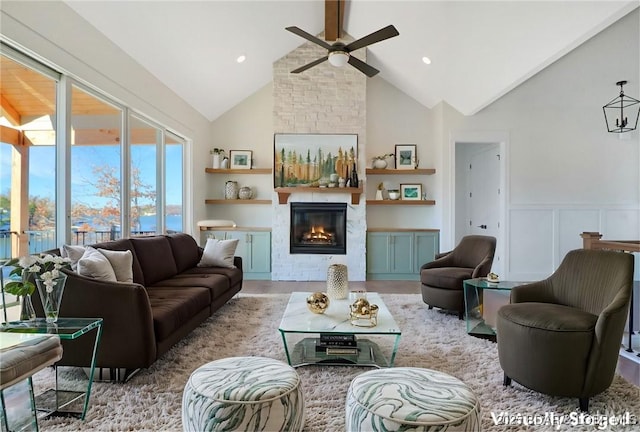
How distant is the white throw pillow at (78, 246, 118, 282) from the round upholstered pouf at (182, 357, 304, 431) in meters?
1.28

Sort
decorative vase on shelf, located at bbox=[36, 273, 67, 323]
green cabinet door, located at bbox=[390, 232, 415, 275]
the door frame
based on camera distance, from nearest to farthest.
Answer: decorative vase on shelf, located at bbox=[36, 273, 67, 323] → the door frame → green cabinet door, located at bbox=[390, 232, 415, 275]

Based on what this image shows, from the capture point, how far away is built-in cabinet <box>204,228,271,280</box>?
6199 mm

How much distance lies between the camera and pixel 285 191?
5.96m

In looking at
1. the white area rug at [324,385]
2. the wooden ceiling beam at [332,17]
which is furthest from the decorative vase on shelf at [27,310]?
the wooden ceiling beam at [332,17]

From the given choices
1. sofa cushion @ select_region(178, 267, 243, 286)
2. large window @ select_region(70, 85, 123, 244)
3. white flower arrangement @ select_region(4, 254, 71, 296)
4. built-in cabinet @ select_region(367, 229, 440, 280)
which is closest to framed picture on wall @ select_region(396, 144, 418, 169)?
built-in cabinet @ select_region(367, 229, 440, 280)

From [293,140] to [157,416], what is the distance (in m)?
4.73

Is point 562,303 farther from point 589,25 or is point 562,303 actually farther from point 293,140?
point 293,140

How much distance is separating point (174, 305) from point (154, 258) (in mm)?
1069

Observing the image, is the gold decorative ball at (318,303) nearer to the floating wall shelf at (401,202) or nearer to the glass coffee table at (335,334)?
the glass coffee table at (335,334)

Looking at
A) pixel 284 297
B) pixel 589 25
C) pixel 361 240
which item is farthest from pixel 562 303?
pixel 361 240

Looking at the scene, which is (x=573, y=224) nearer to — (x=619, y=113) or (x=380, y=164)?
(x=619, y=113)

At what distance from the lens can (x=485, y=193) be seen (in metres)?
6.47

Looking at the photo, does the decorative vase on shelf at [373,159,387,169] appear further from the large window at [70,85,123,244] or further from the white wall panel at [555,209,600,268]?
the large window at [70,85,123,244]

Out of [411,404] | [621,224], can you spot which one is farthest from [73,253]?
[621,224]
